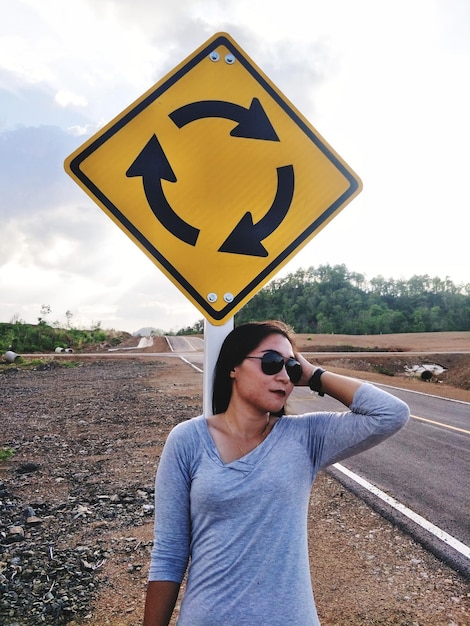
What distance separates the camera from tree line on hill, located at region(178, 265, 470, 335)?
228ft

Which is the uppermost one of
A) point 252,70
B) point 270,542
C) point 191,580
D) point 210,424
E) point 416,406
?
point 252,70

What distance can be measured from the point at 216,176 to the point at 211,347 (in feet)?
2.00

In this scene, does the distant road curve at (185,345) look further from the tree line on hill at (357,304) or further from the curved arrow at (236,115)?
the curved arrow at (236,115)

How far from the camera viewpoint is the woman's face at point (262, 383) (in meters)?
1.58

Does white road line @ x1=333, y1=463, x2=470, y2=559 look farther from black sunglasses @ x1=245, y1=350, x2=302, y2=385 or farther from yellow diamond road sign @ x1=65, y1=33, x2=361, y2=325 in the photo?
yellow diamond road sign @ x1=65, y1=33, x2=361, y2=325

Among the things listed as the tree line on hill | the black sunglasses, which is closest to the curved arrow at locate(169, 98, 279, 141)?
the black sunglasses

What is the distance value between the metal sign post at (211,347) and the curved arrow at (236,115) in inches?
27.3

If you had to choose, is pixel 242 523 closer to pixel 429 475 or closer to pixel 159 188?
pixel 159 188

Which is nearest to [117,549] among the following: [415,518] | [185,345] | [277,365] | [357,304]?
[415,518]

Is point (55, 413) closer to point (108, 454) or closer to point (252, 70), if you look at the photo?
point (108, 454)

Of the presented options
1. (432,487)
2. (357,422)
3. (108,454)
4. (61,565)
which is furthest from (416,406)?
(357,422)

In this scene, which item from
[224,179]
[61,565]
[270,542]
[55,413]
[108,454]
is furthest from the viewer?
[55,413]

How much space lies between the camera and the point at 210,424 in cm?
161

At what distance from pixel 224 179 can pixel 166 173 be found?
0.68ft
